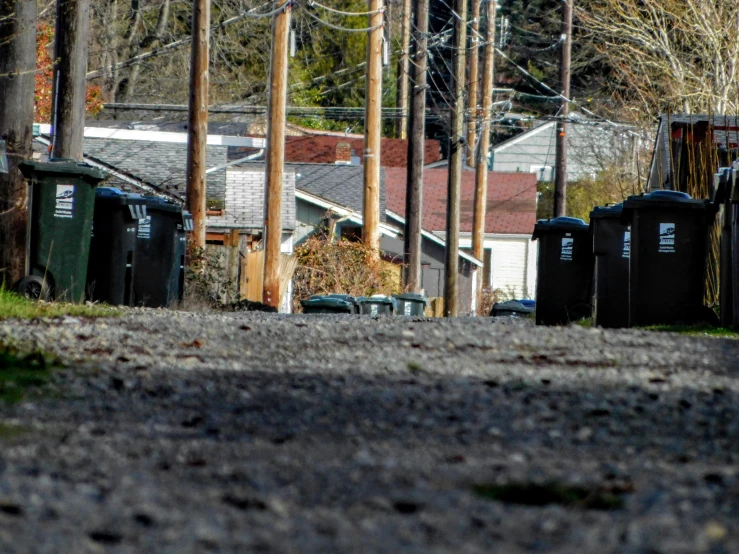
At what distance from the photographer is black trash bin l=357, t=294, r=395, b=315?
21.0 m

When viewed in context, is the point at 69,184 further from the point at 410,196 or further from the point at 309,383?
the point at 410,196

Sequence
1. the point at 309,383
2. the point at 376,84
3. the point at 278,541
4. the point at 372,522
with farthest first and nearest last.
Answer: the point at 376,84 < the point at 309,383 < the point at 372,522 < the point at 278,541

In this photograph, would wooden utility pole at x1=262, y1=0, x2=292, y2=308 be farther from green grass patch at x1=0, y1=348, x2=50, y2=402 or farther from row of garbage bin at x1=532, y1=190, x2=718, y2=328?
green grass patch at x1=0, y1=348, x2=50, y2=402

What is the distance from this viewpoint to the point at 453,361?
7.94 meters

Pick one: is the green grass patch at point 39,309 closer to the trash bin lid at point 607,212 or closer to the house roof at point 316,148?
the trash bin lid at point 607,212

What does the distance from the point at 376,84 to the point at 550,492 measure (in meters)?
23.0

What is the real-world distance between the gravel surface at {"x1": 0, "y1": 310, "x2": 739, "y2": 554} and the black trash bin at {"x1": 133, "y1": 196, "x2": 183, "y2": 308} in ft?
23.4

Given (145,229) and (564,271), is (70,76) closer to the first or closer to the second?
(145,229)

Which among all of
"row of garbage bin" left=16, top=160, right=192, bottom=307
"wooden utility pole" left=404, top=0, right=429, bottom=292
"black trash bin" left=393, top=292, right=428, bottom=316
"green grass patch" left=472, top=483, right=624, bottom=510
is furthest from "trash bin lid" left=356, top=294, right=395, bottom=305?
"green grass patch" left=472, top=483, right=624, bottom=510

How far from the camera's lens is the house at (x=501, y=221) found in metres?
46.3

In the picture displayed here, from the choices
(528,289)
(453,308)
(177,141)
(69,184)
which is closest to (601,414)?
(69,184)

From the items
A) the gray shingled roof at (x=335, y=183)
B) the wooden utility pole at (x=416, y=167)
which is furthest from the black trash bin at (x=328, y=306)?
the gray shingled roof at (x=335, y=183)

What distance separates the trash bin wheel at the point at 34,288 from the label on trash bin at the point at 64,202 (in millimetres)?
701

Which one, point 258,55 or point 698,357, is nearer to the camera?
point 698,357
